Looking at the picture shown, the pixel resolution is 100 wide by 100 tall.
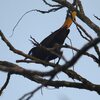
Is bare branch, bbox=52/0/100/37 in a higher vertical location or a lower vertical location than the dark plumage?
higher

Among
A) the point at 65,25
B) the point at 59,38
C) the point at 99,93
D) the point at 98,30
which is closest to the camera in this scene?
the point at 99,93

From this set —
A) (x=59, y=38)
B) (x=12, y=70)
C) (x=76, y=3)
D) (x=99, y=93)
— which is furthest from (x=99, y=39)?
(x=59, y=38)

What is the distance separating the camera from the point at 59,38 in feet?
17.4

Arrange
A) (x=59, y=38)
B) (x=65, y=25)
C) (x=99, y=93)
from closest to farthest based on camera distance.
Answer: (x=99, y=93), (x=65, y=25), (x=59, y=38)

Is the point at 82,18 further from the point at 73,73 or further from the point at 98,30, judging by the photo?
the point at 73,73

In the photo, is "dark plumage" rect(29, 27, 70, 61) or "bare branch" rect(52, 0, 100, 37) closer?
"bare branch" rect(52, 0, 100, 37)

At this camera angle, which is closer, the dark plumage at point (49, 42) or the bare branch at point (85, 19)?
the bare branch at point (85, 19)

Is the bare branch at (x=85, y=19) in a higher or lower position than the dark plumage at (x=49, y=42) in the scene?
higher

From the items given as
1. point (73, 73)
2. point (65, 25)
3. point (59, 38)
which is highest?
point (73, 73)

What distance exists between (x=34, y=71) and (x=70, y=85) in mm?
1260

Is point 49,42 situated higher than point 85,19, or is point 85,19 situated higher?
point 85,19

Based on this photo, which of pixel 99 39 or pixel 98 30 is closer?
pixel 99 39

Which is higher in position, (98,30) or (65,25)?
(98,30)

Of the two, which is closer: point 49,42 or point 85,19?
point 85,19
